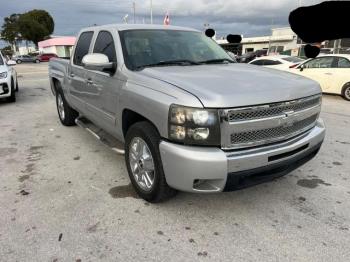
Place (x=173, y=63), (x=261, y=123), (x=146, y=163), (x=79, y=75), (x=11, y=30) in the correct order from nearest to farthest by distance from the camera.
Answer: (x=261, y=123) → (x=146, y=163) → (x=173, y=63) → (x=79, y=75) → (x=11, y=30)

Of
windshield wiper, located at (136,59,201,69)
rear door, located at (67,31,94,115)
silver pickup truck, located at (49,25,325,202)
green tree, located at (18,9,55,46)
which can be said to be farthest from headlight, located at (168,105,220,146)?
green tree, located at (18,9,55,46)

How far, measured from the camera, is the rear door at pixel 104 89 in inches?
150

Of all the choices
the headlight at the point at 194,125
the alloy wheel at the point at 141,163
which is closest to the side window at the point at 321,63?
the alloy wheel at the point at 141,163

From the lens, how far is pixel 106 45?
169 inches

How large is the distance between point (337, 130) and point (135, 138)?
4.45m

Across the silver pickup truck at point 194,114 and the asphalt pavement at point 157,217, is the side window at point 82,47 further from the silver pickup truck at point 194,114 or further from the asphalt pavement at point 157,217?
the asphalt pavement at point 157,217

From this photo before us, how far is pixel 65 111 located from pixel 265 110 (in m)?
4.63

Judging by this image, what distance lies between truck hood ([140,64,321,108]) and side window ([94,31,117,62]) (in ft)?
2.36

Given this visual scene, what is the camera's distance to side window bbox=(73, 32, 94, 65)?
195 inches

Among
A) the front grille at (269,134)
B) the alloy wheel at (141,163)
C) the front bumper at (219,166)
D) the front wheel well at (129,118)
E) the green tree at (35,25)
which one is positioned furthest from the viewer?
the green tree at (35,25)

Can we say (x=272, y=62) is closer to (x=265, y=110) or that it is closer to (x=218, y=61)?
(x=218, y=61)

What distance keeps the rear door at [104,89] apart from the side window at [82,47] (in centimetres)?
38

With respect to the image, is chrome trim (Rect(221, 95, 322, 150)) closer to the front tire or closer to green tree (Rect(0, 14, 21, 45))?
the front tire

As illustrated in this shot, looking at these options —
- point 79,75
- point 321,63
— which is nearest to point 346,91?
point 321,63
